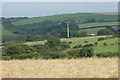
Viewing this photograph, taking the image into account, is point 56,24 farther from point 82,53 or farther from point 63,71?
point 63,71

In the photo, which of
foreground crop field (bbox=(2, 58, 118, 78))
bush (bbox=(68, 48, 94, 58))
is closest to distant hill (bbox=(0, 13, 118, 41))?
bush (bbox=(68, 48, 94, 58))

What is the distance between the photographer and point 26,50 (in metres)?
18.9

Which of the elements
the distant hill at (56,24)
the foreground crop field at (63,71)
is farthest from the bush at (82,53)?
the distant hill at (56,24)

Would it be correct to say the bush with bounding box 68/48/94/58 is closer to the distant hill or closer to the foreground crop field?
the foreground crop field

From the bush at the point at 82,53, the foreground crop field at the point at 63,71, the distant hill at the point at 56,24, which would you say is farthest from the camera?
the distant hill at the point at 56,24

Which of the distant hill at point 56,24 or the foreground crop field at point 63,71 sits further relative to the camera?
the distant hill at point 56,24


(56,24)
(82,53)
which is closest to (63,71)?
(82,53)

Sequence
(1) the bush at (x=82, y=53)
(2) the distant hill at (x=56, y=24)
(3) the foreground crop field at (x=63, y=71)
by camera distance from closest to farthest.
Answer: (3) the foreground crop field at (x=63, y=71) → (1) the bush at (x=82, y=53) → (2) the distant hill at (x=56, y=24)

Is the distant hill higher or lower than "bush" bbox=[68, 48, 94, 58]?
higher

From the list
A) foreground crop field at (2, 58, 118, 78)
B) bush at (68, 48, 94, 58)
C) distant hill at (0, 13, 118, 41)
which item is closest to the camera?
foreground crop field at (2, 58, 118, 78)

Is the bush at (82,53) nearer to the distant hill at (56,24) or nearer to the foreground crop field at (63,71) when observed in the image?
the foreground crop field at (63,71)

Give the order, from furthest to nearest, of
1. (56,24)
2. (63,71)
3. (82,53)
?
1. (56,24)
2. (82,53)
3. (63,71)

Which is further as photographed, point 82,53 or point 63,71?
point 82,53

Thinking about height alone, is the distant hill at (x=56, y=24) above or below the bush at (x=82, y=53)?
above
